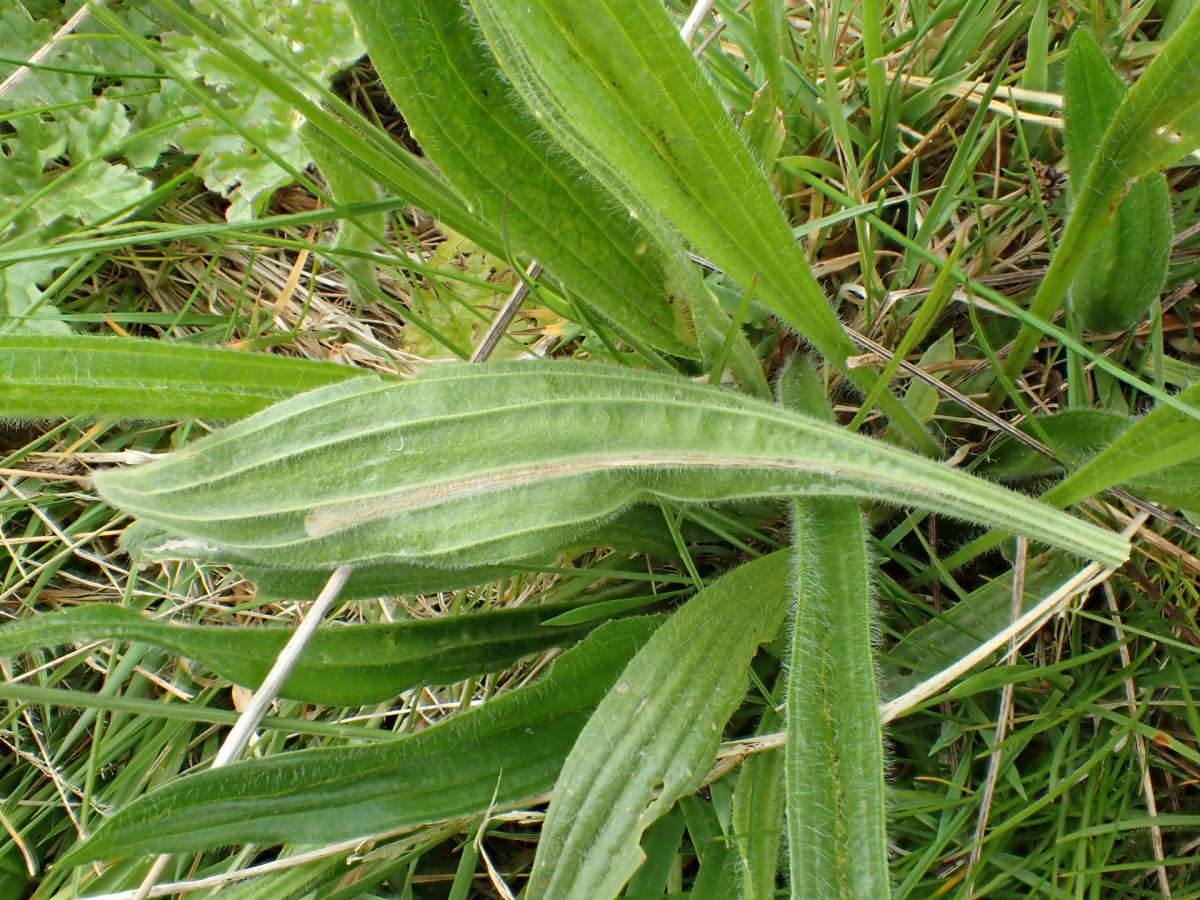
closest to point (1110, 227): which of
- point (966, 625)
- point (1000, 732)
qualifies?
point (966, 625)

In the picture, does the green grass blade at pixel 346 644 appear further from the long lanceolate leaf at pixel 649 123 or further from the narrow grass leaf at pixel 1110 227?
the narrow grass leaf at pixel 1110 227

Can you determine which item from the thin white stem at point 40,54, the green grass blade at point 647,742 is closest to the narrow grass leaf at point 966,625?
the green grass blade at point 647,742

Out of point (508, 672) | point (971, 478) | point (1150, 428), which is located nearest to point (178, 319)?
point (508, 672)

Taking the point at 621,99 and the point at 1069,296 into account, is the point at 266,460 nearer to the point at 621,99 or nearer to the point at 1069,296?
the point at 621,99

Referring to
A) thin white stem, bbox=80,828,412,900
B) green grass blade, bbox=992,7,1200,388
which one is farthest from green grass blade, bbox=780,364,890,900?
thin white stem, bbox=80,828,412,900

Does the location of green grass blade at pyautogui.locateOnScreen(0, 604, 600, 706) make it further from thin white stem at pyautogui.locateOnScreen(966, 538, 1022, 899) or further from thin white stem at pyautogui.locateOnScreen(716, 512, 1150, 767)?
thin white stem at pyautogui.locateOnScreen(966, 538, 1022, 899)

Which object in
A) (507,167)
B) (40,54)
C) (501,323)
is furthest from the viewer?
(40,54)

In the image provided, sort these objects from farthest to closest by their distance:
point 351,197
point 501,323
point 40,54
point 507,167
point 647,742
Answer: point 40,54, point 351,197, point 501,323, point 507,167, point 647,742

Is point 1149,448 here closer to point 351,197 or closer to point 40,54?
point 351,197
